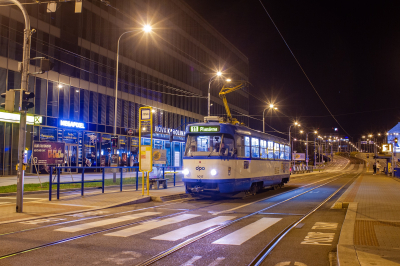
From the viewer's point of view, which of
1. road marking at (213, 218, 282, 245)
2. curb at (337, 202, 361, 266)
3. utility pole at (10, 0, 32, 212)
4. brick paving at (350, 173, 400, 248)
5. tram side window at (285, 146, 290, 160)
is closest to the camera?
curb at (337, 202, 361, 266)

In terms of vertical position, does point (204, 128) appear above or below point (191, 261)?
above

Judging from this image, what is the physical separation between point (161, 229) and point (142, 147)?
7626mm

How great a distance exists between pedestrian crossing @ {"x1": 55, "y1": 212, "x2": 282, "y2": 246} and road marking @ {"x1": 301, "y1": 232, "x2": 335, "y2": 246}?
117 cm

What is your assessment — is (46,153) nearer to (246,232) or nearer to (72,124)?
(246,232)

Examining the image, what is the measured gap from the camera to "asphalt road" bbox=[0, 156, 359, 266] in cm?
637

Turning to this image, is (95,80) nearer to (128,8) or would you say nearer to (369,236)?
(128,8)

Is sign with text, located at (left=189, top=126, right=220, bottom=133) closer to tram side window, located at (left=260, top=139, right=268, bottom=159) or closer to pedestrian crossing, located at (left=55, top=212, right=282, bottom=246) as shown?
tram side window, located at (left=260, top=139, right=268, bottom=159)

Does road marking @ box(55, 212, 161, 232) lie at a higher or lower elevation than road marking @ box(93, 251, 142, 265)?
lower

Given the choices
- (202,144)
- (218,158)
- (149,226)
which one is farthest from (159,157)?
(149,226)

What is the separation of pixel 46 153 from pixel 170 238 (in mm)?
13559

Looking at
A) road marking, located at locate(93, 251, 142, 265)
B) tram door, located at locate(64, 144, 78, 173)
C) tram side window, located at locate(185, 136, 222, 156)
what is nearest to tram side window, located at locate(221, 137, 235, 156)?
tram side window, located at locate(185, 136, 222, 156)

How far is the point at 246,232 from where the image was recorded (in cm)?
883

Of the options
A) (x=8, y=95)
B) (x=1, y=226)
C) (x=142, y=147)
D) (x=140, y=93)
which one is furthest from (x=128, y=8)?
(x=1, y=226)

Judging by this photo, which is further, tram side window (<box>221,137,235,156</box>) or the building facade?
the building facade
